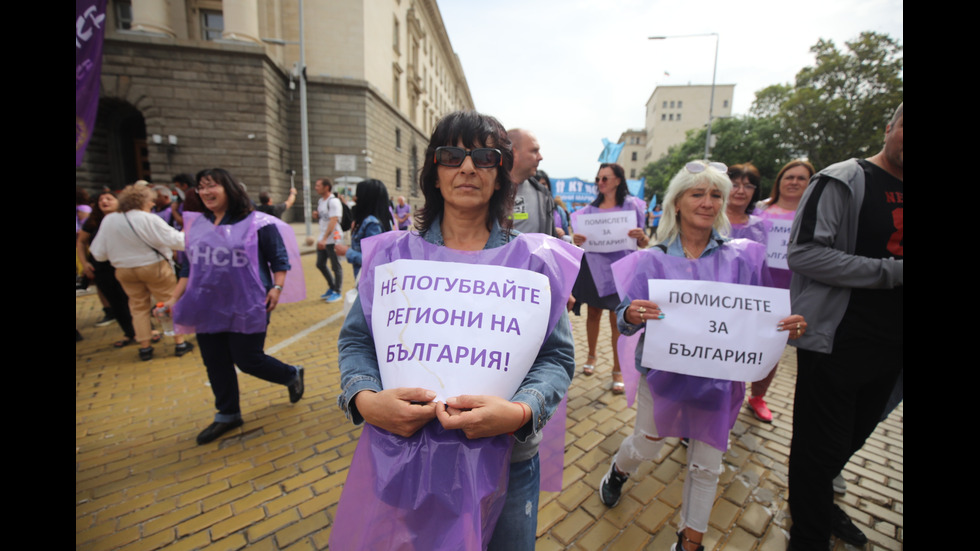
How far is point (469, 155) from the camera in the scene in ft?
4.58

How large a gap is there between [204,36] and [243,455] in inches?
875

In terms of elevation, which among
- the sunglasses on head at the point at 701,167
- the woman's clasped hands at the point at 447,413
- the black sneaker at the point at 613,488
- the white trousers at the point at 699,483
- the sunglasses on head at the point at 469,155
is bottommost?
the black sneaker at the point at 613,488

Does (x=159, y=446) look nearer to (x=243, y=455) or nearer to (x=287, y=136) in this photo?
(x=243, y=455)

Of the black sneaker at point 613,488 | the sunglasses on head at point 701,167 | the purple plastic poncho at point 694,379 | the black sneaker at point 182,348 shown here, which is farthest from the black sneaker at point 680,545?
the black sneaker at point 182,348

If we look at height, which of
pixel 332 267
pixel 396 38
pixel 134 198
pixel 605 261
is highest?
pixel 396 38

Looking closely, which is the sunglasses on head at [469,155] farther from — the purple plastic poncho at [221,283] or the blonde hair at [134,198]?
the blonde hair at [134,198]

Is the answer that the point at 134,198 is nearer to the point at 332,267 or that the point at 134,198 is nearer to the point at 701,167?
the point at 332,267

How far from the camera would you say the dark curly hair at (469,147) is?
1408mm

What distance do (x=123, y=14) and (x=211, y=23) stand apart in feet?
10.6

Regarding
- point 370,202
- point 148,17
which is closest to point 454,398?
point 370,202

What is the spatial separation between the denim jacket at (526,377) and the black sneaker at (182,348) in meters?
4.59

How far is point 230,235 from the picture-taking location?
285 cm
